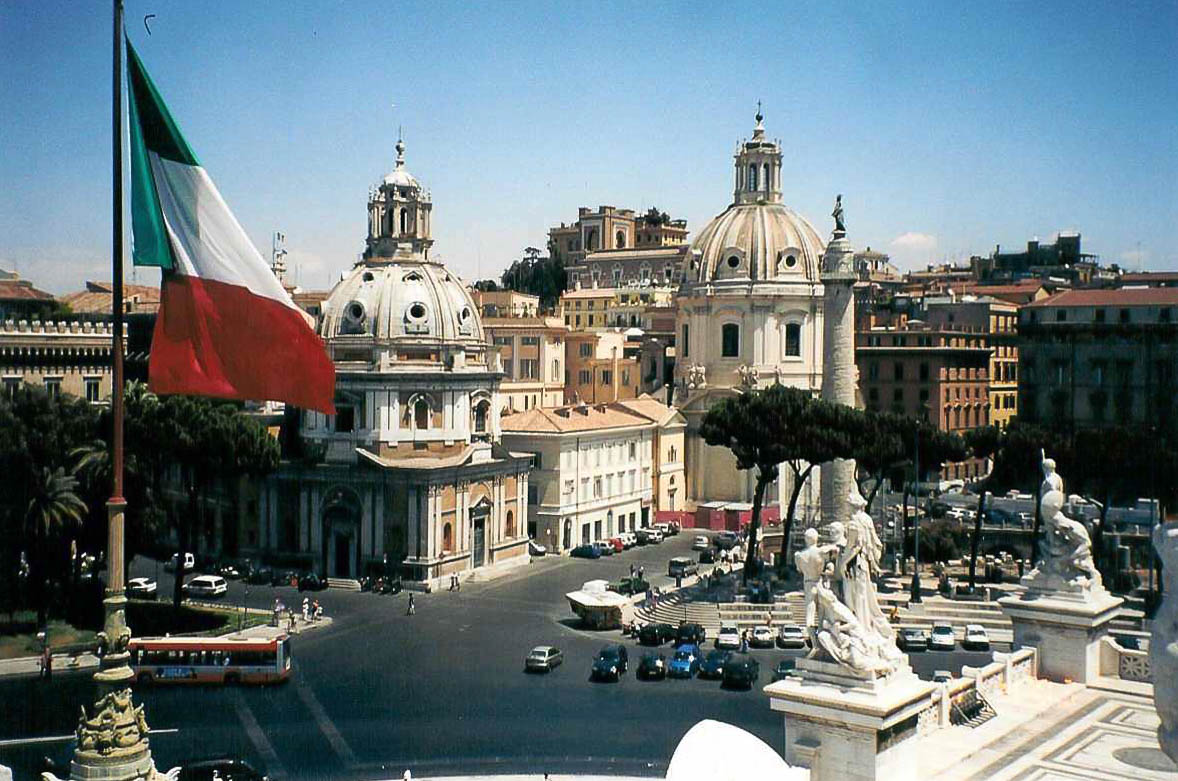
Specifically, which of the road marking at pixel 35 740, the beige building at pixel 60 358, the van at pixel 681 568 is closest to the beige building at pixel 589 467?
the van at pixel 681 568

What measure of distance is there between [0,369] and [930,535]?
2926 centimetres

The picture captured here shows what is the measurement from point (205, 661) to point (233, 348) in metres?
19.9

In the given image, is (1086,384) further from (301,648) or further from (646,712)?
(301,648)

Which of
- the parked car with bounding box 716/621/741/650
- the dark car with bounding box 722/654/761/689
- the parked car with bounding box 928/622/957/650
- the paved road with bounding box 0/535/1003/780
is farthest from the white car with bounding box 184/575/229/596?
the parked car with bounding box 928/622/957/650

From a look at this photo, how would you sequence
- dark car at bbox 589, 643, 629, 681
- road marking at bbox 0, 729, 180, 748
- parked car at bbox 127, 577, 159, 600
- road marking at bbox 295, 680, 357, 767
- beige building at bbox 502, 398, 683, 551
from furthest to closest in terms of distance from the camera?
beige building at bbox 502, 398, 683, 551 < parked car at bbox 127, 577, 159, 600 < dark car at bbox 589, 643, 629, 681 < road marking at bbox 0, 729, 180, 748 < road marking at bbox 295, 680, 357, 767

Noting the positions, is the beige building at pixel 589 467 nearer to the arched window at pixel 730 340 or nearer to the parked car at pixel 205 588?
the arched window at pixel 730 340

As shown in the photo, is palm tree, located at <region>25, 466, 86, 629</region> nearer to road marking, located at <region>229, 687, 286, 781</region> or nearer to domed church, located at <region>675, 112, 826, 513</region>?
road marking, located at <region>229, 687, 286, 781</region>

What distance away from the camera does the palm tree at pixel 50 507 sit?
2900 centimetres

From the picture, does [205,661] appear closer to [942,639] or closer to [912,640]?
[912,640]

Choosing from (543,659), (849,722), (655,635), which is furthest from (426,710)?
(849,722)

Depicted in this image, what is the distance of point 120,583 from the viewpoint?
8430 mm

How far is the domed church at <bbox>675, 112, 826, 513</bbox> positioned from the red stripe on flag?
48882 mm

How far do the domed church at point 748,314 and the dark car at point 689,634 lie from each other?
25239 mm

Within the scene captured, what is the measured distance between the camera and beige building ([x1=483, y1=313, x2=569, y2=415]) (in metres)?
63.3
